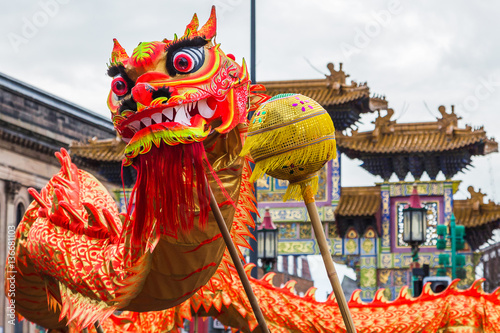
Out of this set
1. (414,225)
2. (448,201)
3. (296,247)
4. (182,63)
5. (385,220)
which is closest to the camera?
(182,63)

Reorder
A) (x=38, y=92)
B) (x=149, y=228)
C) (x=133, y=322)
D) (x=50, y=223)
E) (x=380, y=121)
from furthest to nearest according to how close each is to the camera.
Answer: (x=38, y=92) < (x=380, y=121) < (x=133, y=322) < (x=50, y=223) < (x=149, y=228)

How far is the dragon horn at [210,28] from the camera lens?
4645 millimetres

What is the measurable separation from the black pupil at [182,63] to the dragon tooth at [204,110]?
19cm

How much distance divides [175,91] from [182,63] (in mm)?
170

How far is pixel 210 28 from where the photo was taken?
4.67 meters

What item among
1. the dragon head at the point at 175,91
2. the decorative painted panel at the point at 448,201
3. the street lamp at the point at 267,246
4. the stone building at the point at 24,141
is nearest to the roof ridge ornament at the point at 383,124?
the decorative painted panel at the point at 448,201

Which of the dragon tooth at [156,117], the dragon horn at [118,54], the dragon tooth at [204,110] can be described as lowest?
the dragon tooth at [156,117]

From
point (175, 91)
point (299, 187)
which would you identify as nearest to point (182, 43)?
point (175, 91)

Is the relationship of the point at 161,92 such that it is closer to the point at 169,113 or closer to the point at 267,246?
the point at 169,113

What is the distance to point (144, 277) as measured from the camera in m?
4.88

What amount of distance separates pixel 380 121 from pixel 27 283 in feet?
49.8

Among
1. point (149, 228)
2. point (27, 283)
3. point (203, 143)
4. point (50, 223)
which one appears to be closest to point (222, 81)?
point (203, 143)

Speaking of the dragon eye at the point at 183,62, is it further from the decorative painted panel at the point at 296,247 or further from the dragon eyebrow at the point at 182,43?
the decorative painted panel at the point at 296,247

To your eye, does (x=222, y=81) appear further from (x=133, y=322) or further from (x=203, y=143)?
(x=133, y=322)
